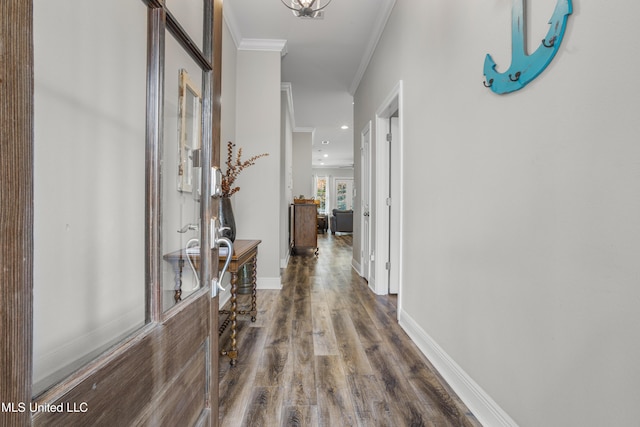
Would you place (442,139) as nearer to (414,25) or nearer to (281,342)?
(414,25)

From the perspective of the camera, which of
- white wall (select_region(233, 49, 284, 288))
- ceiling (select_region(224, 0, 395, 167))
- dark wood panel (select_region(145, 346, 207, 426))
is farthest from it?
white wall (select_region(233, 49, 284, 288))

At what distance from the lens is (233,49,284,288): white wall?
12.5ft

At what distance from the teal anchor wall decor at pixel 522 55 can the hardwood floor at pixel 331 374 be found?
4.64 feet

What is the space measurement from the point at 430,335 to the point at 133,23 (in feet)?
6.94

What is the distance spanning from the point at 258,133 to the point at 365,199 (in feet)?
4.99

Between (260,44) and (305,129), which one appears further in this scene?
(305,129)

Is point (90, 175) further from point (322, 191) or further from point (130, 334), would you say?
point (322, 191)

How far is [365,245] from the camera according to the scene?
167 inches

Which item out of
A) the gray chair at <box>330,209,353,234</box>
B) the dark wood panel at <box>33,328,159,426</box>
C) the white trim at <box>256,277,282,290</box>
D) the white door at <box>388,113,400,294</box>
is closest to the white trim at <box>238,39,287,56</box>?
the white door at <box>388,113,400,294</box>

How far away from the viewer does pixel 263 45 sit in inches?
149

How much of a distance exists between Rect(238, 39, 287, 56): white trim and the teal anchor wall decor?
2.85 m

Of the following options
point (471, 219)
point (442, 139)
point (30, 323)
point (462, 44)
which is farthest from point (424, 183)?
→ point (30, 323)

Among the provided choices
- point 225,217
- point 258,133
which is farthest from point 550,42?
point 258,133

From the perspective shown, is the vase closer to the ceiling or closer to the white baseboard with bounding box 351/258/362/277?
the ceiling
